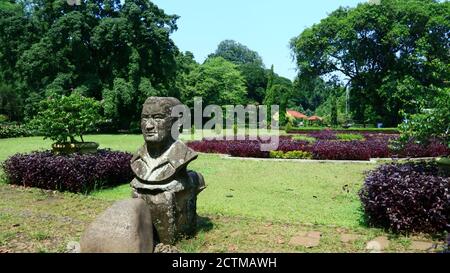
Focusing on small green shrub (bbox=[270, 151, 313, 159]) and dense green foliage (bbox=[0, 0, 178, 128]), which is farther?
dense green foliage (bbox=[0, 0, 178, 128])

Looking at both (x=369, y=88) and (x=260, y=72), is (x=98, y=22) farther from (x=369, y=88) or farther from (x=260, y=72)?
(x=260, y=72)

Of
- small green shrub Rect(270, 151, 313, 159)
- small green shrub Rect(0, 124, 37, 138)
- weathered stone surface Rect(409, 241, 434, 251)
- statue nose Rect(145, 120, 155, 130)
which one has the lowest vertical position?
weathered stone surface Rect(409, 241, 434, 251)

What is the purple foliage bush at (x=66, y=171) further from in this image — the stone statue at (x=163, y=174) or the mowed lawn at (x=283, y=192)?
the stone statue at (x=163, y=174)

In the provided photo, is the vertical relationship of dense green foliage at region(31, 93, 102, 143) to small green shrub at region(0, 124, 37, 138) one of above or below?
above

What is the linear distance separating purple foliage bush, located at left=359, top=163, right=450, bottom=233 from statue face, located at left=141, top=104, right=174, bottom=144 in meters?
3.01

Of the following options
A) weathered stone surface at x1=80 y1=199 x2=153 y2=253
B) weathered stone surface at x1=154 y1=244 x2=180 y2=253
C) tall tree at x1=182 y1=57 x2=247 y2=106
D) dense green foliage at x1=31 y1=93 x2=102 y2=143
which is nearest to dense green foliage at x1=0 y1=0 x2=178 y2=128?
tall tree at x1=182 y1=57 x2=247 y2=106

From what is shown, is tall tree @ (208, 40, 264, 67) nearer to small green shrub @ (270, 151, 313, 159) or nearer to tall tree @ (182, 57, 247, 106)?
tall tree @ (182, 57, 247, 106)

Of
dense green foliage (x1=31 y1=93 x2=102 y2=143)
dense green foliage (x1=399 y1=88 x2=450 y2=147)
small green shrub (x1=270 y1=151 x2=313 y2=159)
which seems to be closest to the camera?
dense green foliage (x1=399 y1=88 x2=450 y2=147)

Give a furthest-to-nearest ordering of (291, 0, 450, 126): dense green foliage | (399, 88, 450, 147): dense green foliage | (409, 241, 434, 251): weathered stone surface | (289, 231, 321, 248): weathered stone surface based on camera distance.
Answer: (291, 0, 450, 126): dense green foliage < (399, 88, 450, 147): dense green foliage < (289, 231, 321, 248): weathered stone surface < (409, 241, 434, 251): weathered stone surface

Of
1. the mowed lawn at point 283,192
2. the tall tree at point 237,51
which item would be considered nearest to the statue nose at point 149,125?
the mowed lawn at point 283,192

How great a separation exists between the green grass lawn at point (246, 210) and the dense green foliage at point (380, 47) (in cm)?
2143

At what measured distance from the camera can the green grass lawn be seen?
4906 millimetres

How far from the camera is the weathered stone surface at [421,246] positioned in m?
4.56

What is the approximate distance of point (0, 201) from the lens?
727 centimetres
